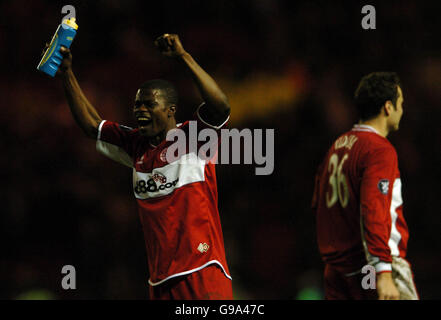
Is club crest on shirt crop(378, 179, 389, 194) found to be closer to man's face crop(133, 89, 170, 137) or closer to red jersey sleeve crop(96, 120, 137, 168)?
man's face crop(133, 89, 170, 137)

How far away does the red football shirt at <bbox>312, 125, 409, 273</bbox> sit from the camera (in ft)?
11.4

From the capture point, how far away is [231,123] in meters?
8.23

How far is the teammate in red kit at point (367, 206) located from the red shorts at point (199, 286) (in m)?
0.66

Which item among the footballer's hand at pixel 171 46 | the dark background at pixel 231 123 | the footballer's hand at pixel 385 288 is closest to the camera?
the footballer's hand at pixel 171 46

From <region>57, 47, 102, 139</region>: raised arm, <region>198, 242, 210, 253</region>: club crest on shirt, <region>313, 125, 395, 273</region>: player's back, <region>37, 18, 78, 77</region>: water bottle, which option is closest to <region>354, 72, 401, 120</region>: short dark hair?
<region>313, 125, 395, 273</region>: player's back

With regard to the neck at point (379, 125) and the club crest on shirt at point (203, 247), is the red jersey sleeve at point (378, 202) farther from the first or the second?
the club crest on shirt at point (203, 247)

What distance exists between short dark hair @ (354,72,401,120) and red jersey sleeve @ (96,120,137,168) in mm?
1383

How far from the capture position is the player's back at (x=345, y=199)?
3662 millimetres

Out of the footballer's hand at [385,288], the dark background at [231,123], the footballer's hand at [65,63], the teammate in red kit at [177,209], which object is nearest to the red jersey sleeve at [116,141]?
the teammate in red kit at [177,209]

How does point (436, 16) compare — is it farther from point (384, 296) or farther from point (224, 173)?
point (384, 296)

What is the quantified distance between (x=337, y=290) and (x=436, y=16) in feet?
18.1

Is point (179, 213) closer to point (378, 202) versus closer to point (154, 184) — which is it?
point (154, 184)

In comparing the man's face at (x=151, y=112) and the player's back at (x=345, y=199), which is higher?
the man's face at (x=151, y=112)

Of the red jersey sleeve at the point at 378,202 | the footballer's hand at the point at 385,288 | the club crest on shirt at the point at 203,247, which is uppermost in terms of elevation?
the red jersey sleeve at the point at 378,202
